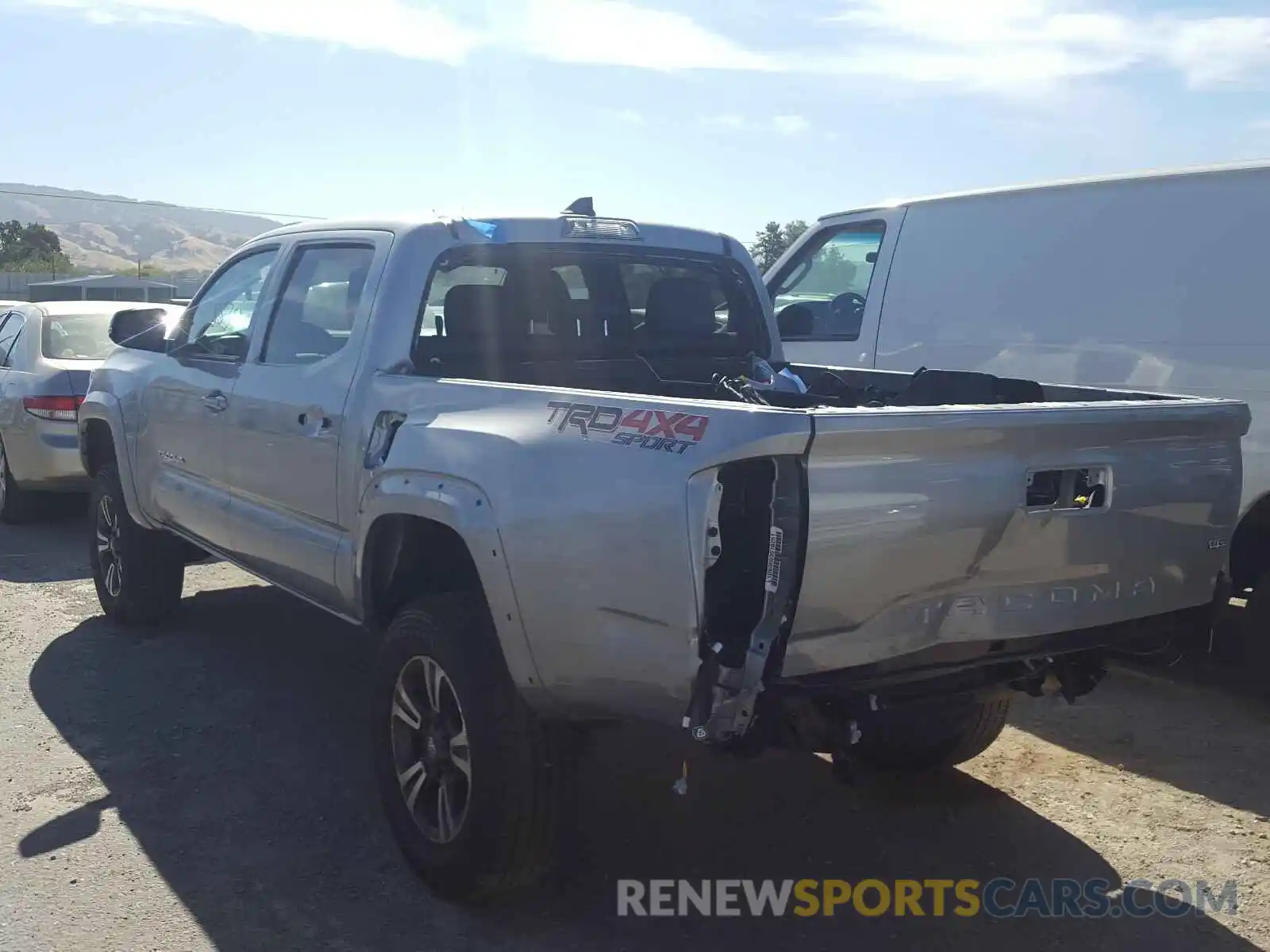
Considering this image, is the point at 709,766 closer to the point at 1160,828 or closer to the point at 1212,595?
the point at 1160,828

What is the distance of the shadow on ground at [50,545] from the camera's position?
7895 millimetres

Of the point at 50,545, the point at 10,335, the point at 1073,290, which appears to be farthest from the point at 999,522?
the point at 10,335

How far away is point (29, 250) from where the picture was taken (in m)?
71.8

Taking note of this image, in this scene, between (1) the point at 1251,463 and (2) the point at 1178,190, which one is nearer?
(1) the point at 1251,463

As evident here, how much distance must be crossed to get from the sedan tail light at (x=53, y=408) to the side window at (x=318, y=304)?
14.6ft

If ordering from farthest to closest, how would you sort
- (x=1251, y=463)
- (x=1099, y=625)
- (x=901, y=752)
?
(x=1251, y=463), (x=901, y=752), (x=1099, y=625)

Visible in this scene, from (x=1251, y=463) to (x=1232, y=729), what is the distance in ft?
3.69

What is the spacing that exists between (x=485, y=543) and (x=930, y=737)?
1.97m

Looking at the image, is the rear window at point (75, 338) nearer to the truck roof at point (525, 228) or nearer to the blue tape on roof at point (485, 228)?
the truck roof at point (525, 228)

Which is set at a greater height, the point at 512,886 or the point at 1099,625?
the point at 1099,625

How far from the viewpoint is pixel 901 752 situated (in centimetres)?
462

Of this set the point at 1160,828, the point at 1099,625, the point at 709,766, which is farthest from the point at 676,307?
the point at 1160,828

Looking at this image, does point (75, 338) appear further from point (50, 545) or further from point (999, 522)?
point (999, 522)

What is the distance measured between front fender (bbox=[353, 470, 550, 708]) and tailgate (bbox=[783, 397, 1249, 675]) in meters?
Result: 0.78
